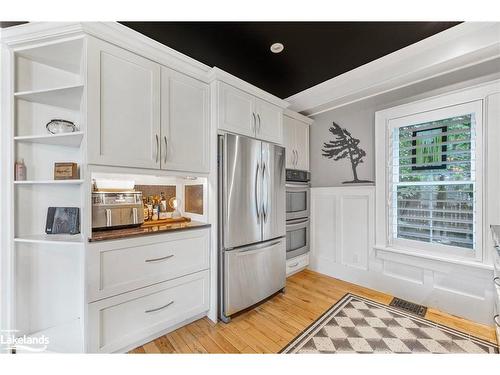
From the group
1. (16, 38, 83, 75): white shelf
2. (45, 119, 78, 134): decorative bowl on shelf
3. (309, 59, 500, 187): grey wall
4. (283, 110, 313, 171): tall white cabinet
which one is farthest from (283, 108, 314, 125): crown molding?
(45, 119, 78, 134): decorative bowl on shelf

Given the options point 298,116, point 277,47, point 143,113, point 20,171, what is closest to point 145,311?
point 20,171

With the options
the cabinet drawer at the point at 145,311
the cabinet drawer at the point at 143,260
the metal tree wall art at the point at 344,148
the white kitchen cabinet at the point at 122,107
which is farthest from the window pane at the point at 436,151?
the white kitchen cabinet at the point at 122,107

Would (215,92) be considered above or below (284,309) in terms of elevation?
above

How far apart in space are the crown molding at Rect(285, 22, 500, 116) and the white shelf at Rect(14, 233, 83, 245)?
2668 mm

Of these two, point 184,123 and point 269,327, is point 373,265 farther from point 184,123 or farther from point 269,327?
point 184,123

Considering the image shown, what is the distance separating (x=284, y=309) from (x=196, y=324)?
86 centimetres

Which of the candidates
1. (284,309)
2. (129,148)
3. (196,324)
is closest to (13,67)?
(129,148)

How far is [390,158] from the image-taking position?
2514 millimetres

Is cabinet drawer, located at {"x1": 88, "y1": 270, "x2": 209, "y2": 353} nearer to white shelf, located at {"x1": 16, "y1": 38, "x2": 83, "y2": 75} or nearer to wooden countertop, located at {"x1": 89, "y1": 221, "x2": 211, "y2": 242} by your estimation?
wooden countertop, located at {"x1": 89, "y1": 221, "x2": 211, "y2": 242}

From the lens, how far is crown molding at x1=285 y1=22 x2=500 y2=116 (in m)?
1.62
